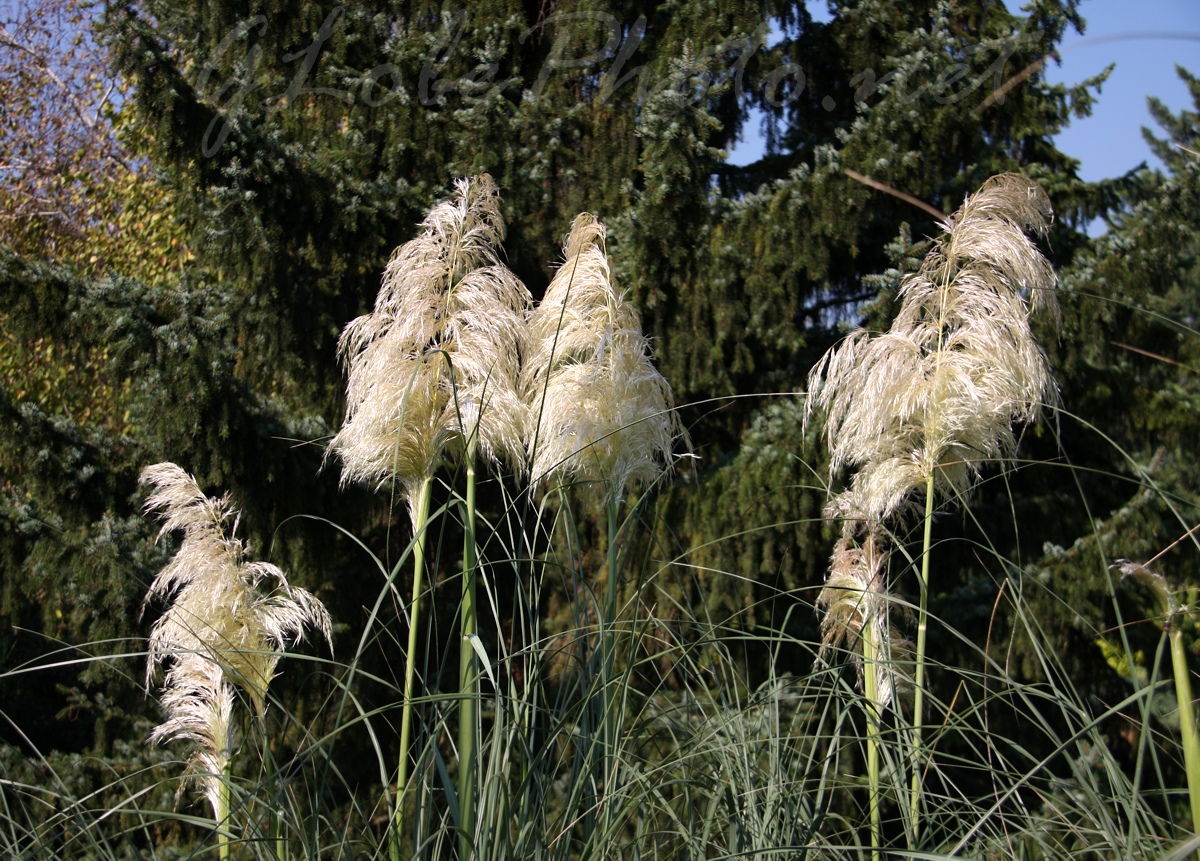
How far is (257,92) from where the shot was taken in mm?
6379

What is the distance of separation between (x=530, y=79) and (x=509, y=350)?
463 centimetres

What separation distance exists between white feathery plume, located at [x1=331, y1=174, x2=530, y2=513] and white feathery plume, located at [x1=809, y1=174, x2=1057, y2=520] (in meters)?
→ 0.88

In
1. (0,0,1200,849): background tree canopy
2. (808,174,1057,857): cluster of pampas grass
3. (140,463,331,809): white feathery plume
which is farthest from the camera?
(0,0,1200,849): background tree canopy

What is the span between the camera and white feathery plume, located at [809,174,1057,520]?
298 cm

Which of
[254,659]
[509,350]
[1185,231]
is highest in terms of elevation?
[1185,231]

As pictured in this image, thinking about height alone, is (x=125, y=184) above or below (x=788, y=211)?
above

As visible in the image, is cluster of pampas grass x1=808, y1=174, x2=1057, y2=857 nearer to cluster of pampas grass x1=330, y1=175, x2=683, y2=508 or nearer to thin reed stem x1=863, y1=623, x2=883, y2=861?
thin reed stem x1=863, y1=623, x2=883, y2=861

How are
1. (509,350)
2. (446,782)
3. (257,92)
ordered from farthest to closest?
(257,92) → (509,350) → (446,782)

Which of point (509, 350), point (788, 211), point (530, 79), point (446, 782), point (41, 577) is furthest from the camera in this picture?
point (530, 79)

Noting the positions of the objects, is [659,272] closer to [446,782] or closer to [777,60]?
[777,60]

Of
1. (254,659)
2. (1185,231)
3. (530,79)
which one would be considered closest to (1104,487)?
(1185,231)

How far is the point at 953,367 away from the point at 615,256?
3.19 metres

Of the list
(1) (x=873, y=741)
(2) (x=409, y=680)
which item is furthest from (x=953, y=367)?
(2) (x=409, y=680)

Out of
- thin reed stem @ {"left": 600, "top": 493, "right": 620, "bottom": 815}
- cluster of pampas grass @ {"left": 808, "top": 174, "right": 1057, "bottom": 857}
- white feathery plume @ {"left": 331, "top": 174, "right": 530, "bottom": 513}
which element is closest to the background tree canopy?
cluster of pampas grass @ {"left": 808, "top": 174, "right": 1057, "bottom": 857}
